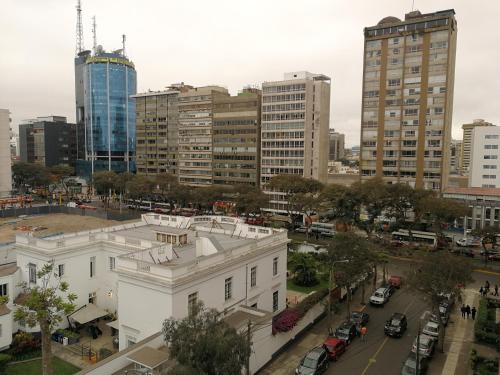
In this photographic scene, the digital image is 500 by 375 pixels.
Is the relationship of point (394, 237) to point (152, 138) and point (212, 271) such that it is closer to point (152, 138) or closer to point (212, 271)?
point (212, 271)

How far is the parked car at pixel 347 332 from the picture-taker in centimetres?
3003

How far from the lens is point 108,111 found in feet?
539

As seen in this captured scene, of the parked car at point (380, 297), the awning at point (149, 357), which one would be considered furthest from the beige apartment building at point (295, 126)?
the awning at point (149, 357)

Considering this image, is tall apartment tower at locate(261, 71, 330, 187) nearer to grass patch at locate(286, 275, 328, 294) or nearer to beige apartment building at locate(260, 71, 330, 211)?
beige apartment building at locate(260, 71, 330, 211)

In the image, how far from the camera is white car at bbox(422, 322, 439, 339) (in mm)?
30431

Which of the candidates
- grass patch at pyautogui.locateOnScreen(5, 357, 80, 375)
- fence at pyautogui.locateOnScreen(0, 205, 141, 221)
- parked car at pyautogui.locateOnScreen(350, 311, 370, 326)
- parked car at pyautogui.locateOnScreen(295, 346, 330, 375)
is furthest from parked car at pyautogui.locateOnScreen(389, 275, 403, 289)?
fence at pyautogui.locateOnScreen(0, 205, 141, 221)

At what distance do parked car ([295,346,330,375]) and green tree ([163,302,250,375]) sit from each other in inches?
348

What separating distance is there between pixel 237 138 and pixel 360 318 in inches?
2947

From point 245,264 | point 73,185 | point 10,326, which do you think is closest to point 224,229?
point 245,264

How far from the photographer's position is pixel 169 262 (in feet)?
93.1

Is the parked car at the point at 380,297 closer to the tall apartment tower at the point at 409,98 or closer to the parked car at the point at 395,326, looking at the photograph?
the parked car at the point at 395,326

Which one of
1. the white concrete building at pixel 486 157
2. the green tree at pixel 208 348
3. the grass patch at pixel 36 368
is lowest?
the grass patch at pixel 36 368

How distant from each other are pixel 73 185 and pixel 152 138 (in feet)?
169

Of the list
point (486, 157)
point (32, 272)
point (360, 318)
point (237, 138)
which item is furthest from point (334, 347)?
point (486, 157)
